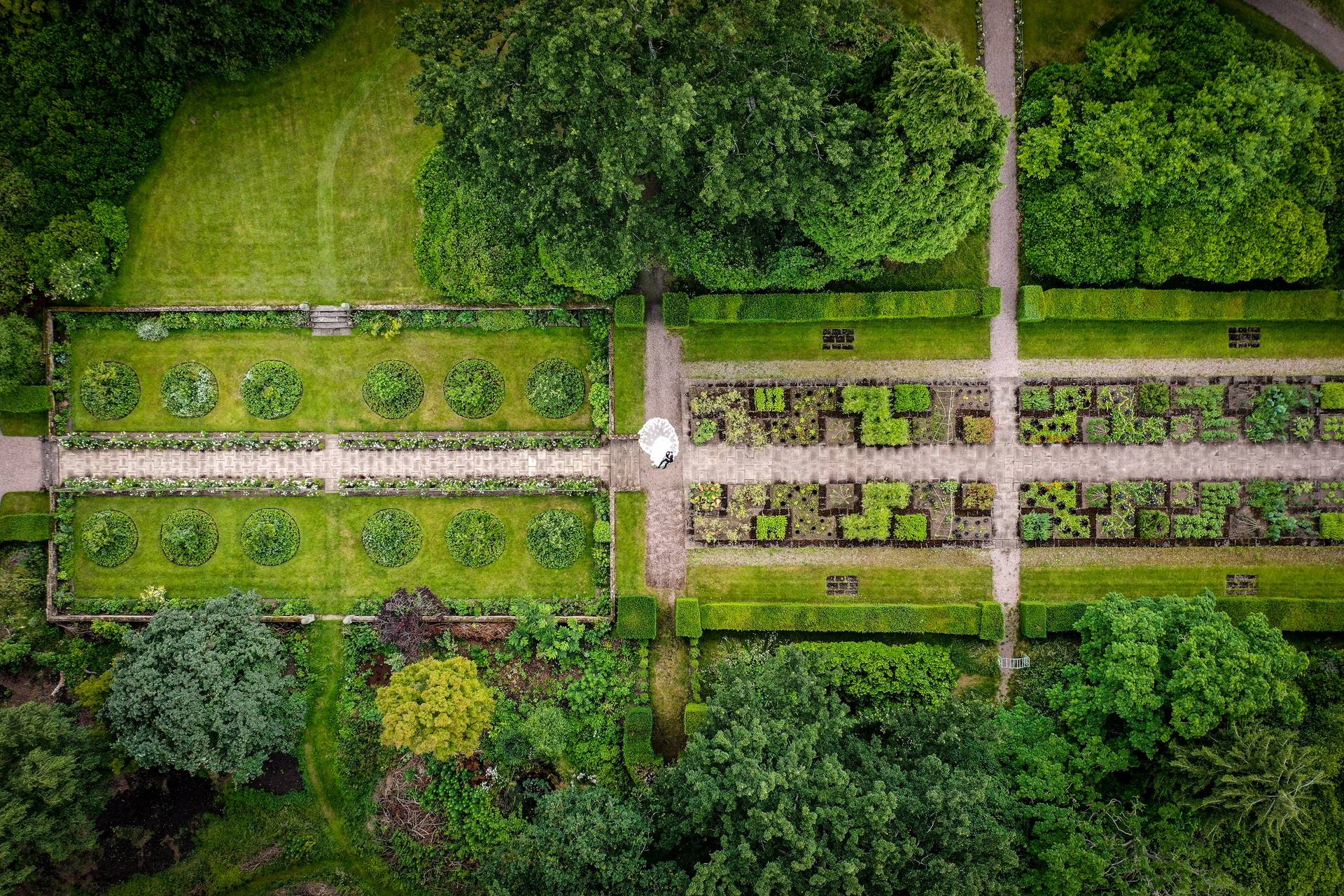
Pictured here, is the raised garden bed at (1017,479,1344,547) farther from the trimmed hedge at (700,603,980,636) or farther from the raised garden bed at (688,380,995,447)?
the trimmed hedge at (700,603,980,636)

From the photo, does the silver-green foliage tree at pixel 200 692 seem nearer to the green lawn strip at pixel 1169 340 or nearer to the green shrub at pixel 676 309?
the green shrub at pixel 676 309

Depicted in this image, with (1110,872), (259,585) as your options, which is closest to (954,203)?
(1110,872)

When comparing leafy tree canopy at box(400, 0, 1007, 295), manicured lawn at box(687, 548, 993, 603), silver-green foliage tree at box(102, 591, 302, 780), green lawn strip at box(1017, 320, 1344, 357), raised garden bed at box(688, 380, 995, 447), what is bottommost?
silver-green foliage tree at box(102, 591, 302, 780)

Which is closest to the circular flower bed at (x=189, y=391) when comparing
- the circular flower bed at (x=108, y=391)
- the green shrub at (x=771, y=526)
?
the circular flower bed at (x=108, y=391)

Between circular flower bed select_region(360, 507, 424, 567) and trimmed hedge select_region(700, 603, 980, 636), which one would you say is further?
circular flower bed select_region(360, 507, 424, 567)

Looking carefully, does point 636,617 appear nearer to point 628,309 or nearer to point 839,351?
point 628,309

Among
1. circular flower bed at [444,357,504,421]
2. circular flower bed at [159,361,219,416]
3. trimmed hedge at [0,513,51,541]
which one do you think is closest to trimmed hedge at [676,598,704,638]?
circular flower bed at [444,357,504,421]

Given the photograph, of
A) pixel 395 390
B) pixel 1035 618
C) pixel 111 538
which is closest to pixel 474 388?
pixel 395 390
